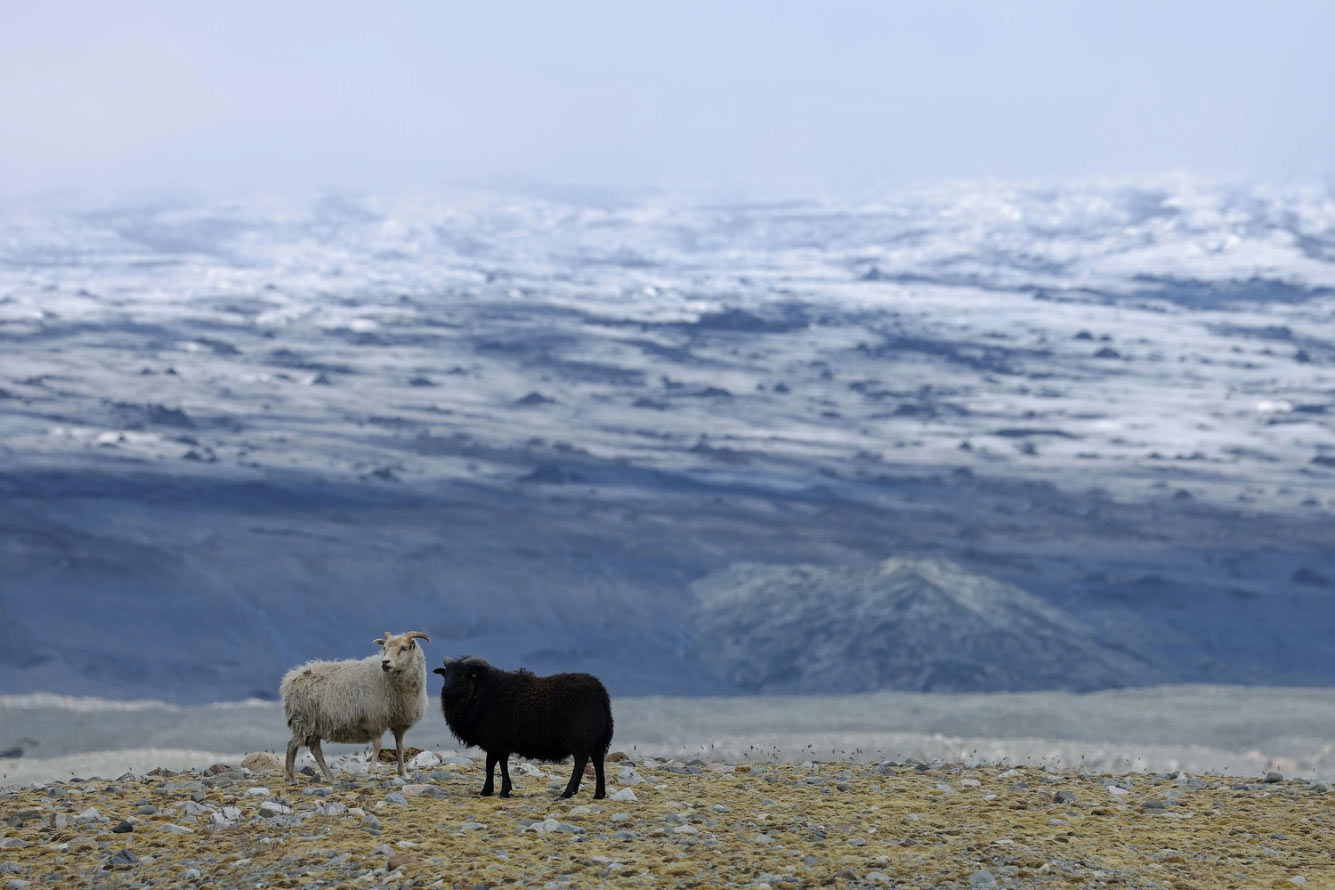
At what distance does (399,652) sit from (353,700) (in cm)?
48

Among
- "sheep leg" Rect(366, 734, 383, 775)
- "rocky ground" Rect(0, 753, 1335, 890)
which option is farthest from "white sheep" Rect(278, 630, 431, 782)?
"rocky ground" Rect(0, 753, 1335, 890)

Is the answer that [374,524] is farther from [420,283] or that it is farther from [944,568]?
[420,283]

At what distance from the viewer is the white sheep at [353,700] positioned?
30.3 ft

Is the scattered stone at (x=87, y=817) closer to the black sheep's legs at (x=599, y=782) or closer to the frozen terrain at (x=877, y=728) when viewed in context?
the black sheep's legs at (x=599, y=782)

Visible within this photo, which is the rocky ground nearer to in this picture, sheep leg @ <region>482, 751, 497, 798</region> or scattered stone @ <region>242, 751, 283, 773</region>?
scattered stone @ <region>242, 751, 283, 773</region>

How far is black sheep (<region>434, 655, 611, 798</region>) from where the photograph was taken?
28.1ft

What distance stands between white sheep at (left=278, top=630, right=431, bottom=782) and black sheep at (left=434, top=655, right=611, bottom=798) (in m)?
0.42

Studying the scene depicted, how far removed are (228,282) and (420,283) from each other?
918 centimetres

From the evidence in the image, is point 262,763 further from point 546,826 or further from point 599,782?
point 546,826

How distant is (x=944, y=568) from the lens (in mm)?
28969

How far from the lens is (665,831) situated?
26.6 ft

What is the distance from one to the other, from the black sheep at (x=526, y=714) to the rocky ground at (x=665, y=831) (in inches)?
11.3

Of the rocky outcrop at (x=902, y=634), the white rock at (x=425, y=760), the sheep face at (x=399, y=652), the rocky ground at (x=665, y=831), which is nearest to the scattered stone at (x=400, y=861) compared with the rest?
the rocky ground at (x=665, y=831)

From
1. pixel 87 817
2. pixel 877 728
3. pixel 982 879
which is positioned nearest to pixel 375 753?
pixel 87 817
